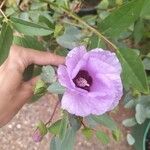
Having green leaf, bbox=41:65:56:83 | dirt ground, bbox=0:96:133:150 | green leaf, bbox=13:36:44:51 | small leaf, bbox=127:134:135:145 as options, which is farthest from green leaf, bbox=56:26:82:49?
dirt ground, bbox=0:96:133:150

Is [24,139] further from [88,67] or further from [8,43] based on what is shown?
[88,67]

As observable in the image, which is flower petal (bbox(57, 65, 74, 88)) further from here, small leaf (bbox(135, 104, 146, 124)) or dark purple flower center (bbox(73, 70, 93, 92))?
small leaf (bbox(135, 104, 146, 124))

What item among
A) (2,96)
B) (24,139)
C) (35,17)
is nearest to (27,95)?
(2,96)

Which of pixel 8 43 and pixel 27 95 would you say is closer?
pixel 8 43

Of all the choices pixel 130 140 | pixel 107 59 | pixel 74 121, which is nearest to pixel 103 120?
pixel 74 121

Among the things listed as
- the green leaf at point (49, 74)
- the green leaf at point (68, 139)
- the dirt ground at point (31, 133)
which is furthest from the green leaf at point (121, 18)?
the dirt ground at point (31, 133)

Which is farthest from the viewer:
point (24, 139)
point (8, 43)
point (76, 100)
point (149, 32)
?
point (24, 139)

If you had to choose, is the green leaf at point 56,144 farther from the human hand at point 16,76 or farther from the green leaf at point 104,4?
the green leaf at point 104,4

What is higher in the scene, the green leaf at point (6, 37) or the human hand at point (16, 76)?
the green leaf at point (6, 37)
